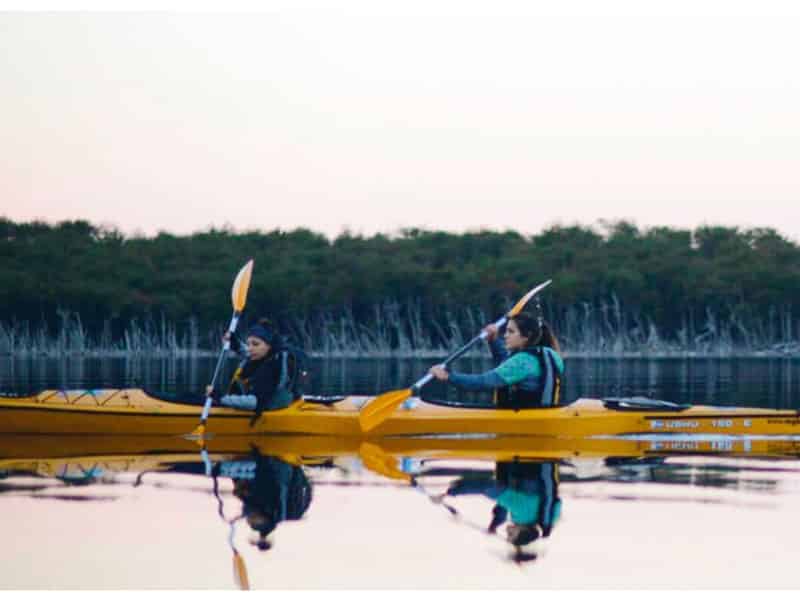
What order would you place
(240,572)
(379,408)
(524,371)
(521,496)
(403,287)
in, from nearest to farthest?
(240,572) < (521,496) < (524,371) < (379,408) < (403,287)

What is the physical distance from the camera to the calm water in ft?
26.4

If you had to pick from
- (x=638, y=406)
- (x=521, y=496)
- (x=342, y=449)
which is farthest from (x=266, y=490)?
(x=638, y=406)

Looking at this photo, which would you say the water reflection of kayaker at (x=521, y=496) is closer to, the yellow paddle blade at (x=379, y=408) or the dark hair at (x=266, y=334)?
the yellow paddle blade at (x=379, y=408)

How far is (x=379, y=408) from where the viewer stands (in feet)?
46.8

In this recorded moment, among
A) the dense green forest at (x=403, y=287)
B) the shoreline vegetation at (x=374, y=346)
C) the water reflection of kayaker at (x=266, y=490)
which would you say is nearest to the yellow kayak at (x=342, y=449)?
the water reflection of kayaker at (x=266, y=490)

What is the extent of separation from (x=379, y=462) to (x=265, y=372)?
2.03m

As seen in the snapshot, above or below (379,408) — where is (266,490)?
below

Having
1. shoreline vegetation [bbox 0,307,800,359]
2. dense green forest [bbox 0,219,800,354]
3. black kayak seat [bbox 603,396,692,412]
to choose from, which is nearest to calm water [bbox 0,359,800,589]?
black kayak seat [bbox 603,396,692,412]

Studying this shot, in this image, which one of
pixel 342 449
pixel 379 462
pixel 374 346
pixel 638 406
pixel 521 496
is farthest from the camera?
pixel 374 346

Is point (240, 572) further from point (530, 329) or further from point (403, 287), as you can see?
point (403, 287)

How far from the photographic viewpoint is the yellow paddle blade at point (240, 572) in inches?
305

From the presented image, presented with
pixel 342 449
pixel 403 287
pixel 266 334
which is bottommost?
pixel 342 449

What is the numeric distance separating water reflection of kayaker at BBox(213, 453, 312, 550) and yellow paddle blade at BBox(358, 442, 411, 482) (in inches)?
24.1

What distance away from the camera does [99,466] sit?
12.2 metres
